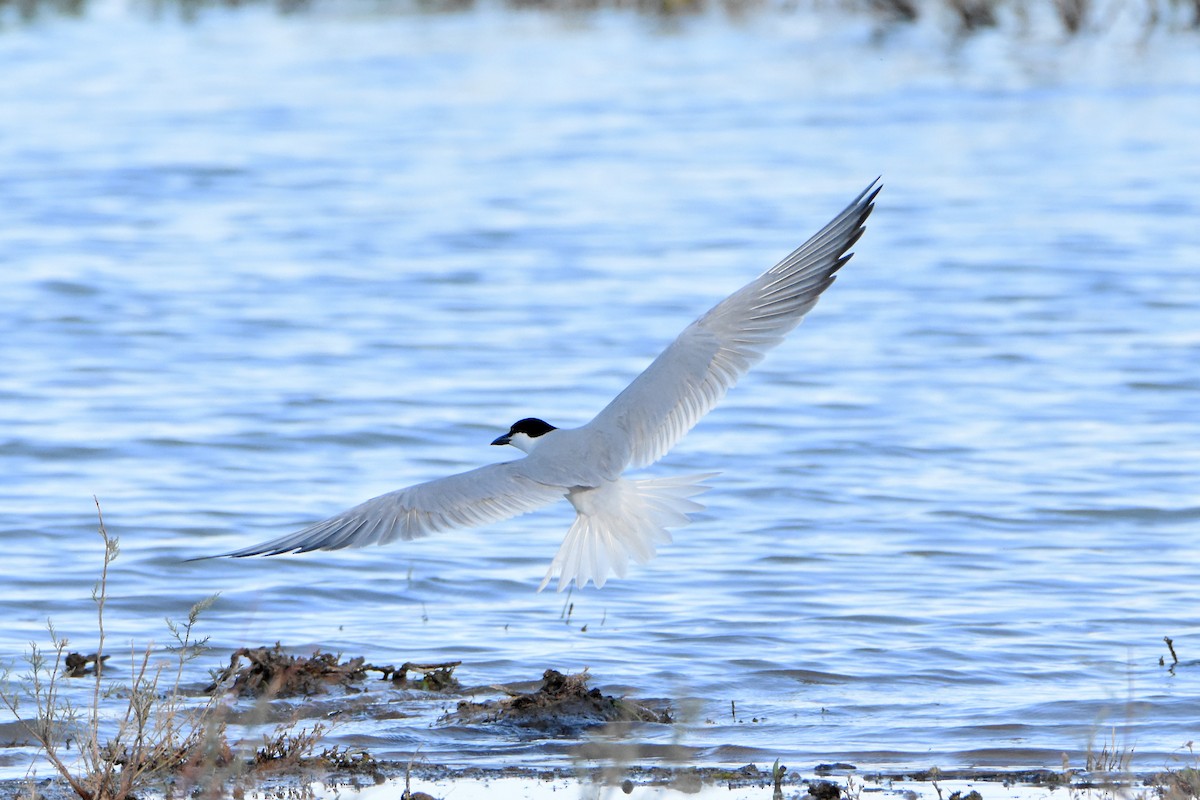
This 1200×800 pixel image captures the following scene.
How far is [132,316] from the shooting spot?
1347 centimetres

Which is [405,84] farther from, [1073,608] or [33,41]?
[1073,608]

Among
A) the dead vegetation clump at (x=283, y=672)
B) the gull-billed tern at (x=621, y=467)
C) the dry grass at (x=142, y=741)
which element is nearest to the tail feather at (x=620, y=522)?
the gull-billed tern at (x=621, y=467)

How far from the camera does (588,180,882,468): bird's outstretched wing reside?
21.9 ft

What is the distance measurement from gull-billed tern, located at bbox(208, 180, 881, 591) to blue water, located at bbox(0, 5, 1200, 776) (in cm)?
60

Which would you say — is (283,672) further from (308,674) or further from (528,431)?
(528,431)

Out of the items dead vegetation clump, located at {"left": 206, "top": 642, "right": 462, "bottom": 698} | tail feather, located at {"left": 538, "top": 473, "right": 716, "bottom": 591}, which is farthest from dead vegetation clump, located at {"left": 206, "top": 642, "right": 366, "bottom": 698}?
tail feather, located at {"left": 538, "top": 473, "right": 716, "bottom": 591}

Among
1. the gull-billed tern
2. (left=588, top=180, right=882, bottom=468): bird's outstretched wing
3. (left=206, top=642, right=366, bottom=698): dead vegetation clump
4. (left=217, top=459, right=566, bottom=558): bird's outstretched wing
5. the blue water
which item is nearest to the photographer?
(left=217, top=459, right=566, bottom=558): bird's outstretched wing

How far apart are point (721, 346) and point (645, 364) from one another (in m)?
4.87

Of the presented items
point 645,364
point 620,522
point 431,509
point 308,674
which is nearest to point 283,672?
point 308,674

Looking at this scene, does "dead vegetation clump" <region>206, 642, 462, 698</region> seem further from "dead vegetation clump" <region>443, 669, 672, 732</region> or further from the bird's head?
the bird's head

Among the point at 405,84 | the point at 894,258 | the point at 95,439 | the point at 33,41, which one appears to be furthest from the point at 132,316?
the point at 33,41

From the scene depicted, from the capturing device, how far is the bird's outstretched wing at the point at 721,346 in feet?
21.9

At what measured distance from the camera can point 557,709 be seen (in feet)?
19.7

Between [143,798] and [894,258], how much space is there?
11417 millimetres
